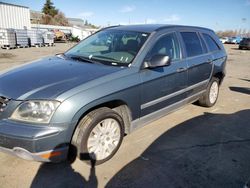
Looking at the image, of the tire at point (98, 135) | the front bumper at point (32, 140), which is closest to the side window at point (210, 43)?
the tire at point (98, 135)

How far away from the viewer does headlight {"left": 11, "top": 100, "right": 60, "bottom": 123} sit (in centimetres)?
247

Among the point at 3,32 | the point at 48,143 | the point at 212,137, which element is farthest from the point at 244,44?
the point at 48,143

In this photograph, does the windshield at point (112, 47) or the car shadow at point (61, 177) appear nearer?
the car shadow at point (61, 177)

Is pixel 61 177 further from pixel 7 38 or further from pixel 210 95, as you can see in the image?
pixel 7 38

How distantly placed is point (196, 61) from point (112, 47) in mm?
1624

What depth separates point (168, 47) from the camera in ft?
12.7

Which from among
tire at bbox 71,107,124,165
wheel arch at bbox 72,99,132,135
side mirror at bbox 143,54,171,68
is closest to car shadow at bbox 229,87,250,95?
side mirror at bbox 143,54,171,68

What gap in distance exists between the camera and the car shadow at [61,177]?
2635mm

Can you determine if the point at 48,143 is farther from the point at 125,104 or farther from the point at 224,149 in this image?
the point at 224,149

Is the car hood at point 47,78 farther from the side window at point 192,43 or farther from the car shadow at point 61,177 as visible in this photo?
the side window at point 192,43

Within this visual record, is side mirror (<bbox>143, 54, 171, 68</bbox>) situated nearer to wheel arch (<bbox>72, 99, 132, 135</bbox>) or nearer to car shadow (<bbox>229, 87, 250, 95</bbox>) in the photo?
wheel arch (<bbox>72, 99, 132, 135</bbox>)

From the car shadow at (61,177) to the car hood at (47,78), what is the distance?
866mm

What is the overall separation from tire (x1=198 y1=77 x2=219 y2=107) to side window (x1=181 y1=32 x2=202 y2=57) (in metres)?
0.91

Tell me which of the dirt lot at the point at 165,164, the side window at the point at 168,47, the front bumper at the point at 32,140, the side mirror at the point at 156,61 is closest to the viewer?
the front bumper at the point at 32,140
